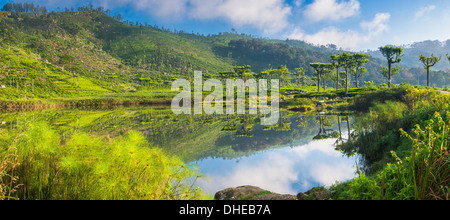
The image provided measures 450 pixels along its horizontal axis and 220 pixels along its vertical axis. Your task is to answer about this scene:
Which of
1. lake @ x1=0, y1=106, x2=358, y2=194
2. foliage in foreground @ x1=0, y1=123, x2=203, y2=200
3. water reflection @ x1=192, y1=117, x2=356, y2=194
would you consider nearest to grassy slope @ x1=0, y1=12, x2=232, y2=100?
lake @ x1=0, y1=106, x2=358, y2=194

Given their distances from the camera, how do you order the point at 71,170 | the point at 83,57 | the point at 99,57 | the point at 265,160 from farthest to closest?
the point at 99,57
the point at 83,57
the point at 265,160
the point at 71,170

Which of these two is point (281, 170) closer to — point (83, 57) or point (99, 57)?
point (83, 57)

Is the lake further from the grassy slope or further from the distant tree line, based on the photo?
the distant tree line

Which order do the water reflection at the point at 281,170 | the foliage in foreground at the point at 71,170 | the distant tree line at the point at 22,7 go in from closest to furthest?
the foliage in foreground at the point at 71,170
the water reflection at the point at 281,170
the distant tree line at the point at 22,7

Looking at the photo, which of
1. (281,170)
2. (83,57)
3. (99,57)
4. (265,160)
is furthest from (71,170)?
(99,57)

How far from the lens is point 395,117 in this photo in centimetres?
889

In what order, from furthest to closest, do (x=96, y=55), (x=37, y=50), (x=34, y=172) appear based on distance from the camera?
(x=96, y=55), (x=37, y=50), (x=34, y=172)

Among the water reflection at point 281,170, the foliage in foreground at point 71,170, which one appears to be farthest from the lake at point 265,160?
the foliage in foreground at point 71,170

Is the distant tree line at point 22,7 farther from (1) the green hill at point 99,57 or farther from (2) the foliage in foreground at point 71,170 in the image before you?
(2) the foliage in foreground at point 71,170

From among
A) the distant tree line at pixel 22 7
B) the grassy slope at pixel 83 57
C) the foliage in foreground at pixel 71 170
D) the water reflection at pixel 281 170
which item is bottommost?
the water reflection at pixel 281 170

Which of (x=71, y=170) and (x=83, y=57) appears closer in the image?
(x=71, y=170)

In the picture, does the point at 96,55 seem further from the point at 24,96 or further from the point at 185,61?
the point at 24,96

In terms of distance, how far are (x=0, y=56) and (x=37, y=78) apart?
A: 1624cm
